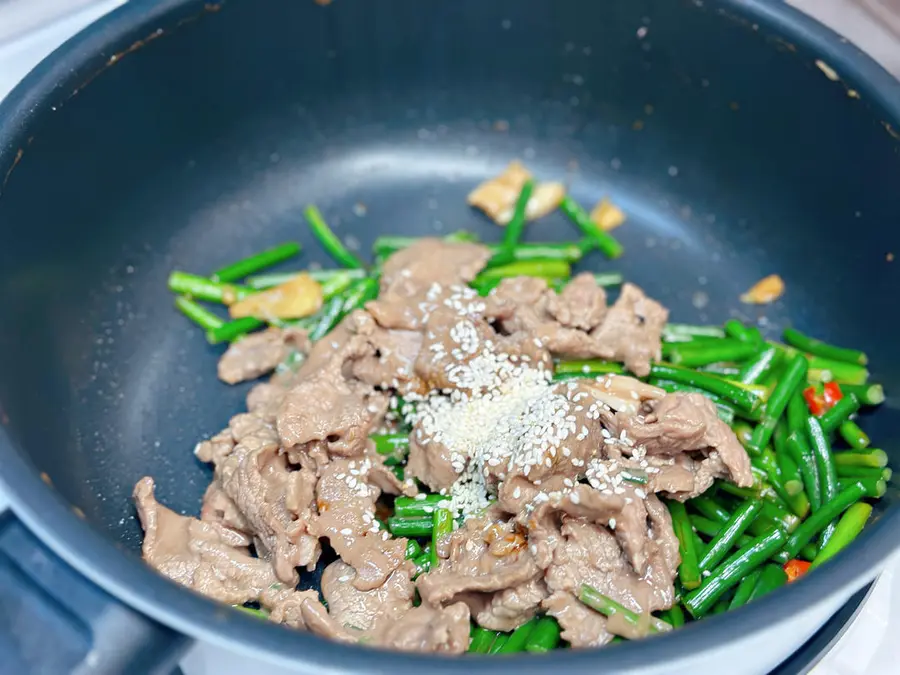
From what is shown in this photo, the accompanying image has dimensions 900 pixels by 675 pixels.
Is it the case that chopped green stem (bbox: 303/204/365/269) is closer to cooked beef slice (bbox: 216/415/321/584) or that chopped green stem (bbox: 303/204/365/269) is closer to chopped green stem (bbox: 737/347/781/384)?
cooked beef slice (bbox: 216/415/321/584)

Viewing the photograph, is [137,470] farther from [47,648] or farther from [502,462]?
[502,462]

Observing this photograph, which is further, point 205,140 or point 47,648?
point 205,140

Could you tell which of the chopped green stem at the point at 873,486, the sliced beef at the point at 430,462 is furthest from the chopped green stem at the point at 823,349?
the sliced beef at the point at 430,462

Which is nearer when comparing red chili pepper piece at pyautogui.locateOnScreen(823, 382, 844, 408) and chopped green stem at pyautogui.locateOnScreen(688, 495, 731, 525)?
chopped green stem at pyautogui.locateOnScreen(688, 495, 731, 525)

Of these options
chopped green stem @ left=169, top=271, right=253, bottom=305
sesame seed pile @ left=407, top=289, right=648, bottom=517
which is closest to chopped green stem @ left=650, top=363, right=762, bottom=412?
sesame seed pile @ left=407, top=289, right=648, bottom=517

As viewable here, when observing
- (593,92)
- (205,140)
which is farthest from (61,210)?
(593,92)

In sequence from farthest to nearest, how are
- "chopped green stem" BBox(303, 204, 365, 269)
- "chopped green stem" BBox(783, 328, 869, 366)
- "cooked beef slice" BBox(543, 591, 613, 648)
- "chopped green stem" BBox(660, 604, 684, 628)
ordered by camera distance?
"chopped green stem" BBox(303, 204, 365, 269) < "chopped green stem" BBox(783, 328, 869, 366) < "chopped green stem" BBox(660, 604, 684, 628) < "cooked beef slice" BBox(543, 591, 613, 648)

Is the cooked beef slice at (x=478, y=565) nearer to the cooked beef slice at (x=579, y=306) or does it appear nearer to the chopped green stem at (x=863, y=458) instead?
the cooked beef slice at (x=579, y=306)
